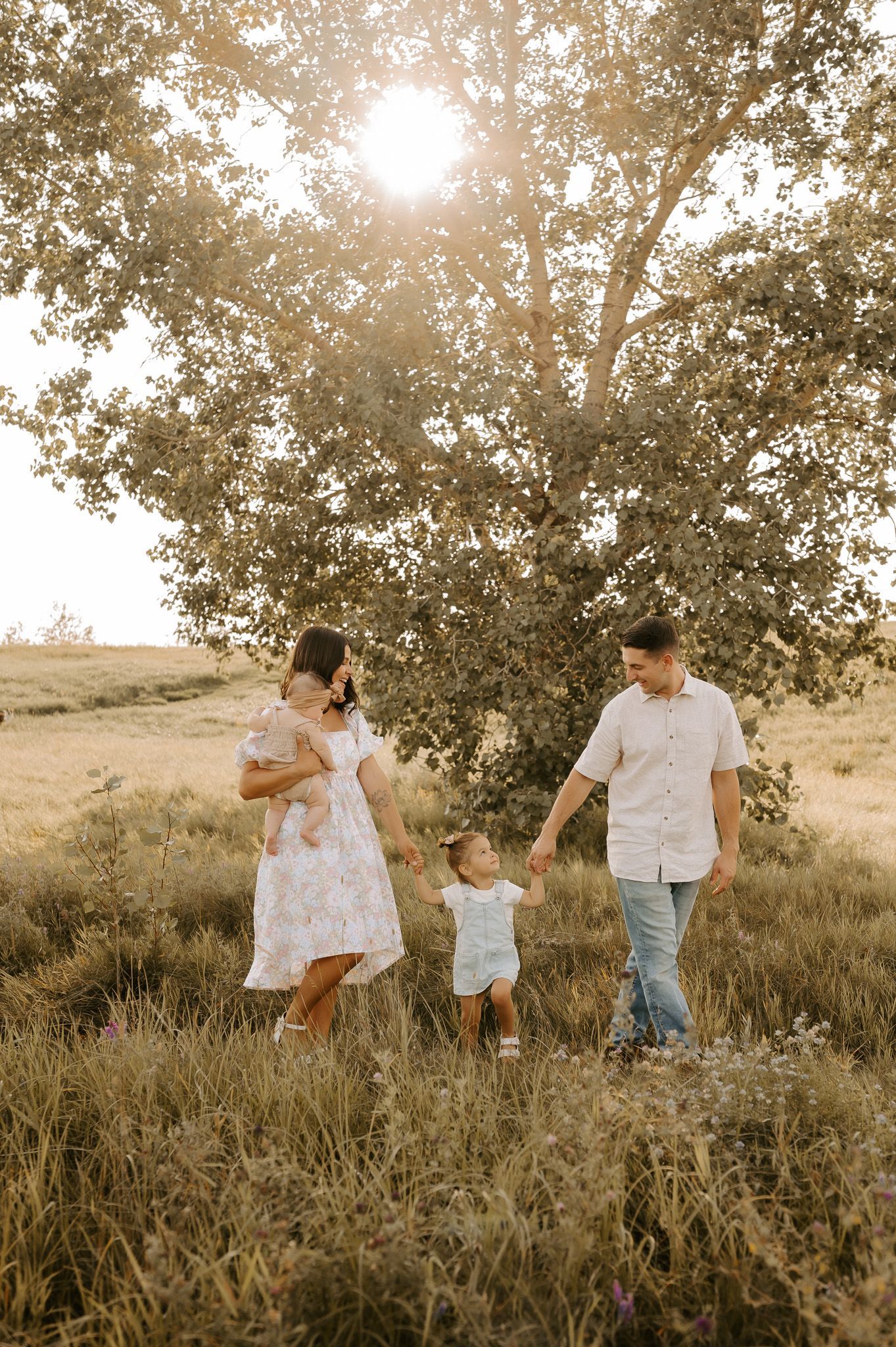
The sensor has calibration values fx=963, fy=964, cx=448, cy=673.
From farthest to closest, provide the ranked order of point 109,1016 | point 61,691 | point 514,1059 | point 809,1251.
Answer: point 61,691 < point 109,1016 < point 514,1059 < point 809,1251

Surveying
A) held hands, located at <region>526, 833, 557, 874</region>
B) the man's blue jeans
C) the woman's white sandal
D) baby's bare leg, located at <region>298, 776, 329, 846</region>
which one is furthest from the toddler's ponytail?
the woman's white sandal

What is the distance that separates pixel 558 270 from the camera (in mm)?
12094

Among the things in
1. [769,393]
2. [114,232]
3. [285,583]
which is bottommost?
[285,583]

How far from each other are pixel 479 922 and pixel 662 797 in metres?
1.22

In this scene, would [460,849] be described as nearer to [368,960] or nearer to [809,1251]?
[368,960]

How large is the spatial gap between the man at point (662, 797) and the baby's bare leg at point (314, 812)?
112 cm

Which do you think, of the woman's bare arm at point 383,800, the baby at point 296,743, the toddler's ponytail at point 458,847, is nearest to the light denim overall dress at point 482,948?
the toddler's ponytail at point 458,847

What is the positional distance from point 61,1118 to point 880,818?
11.7m

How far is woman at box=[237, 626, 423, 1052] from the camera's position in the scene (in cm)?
489

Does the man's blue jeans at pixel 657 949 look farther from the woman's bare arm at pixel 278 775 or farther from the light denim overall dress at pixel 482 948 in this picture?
the woman's bare arm at pixel 278 775

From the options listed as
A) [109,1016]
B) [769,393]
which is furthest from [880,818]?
[109,1016]

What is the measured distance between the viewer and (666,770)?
16.4 ft

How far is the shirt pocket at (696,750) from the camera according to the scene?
4.99 m

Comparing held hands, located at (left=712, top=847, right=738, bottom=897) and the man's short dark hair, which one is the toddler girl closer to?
held hands, located at (left=712, top=847, right=738, bottom=897)
